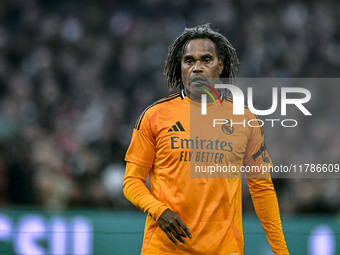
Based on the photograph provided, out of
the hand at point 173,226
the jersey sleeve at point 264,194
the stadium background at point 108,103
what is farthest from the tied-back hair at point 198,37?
the stadium background at point 108,103

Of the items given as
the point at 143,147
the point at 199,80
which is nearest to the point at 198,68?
the point at 199,80

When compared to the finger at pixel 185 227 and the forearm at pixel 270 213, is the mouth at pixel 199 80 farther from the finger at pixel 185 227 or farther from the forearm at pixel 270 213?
the finger at pixel 185 227

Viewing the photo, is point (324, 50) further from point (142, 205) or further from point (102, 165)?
point (142, 205)

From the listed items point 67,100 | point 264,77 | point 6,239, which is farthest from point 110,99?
point 6,239

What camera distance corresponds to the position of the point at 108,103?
19.1ft

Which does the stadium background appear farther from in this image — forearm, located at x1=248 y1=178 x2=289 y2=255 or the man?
the man

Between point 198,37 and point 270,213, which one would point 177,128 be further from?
point 270,213

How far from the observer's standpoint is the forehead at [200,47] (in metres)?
2.42

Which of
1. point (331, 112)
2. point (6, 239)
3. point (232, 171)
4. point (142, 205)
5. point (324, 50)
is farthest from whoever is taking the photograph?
point (324, 50)

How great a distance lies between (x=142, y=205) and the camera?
215cm

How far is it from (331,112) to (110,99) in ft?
11.1

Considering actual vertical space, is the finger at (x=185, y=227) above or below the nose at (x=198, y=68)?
below

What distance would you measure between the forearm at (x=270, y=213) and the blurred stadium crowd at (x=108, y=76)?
159 centimetres

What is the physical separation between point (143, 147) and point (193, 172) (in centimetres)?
34
